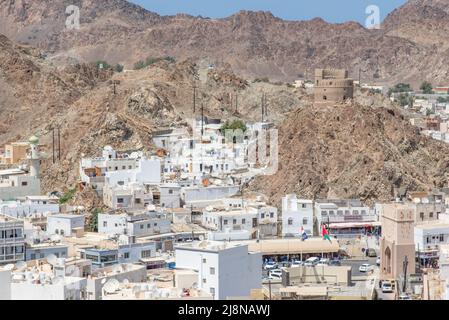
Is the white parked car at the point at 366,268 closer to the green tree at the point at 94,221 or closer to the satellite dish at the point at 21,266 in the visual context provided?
the green tree at the point at 94,221

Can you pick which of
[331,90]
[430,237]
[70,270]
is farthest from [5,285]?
[331,90]

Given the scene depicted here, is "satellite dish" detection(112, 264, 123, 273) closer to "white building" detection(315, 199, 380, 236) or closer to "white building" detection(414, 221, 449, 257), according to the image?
"white building" detection(414, 221, 449, 257)

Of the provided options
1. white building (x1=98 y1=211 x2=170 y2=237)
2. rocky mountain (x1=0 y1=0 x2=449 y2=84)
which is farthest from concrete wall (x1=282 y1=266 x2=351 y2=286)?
rocky mountain (x1=0 y1=0 x2=449 y2=84)

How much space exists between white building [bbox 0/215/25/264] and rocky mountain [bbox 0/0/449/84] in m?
82.0

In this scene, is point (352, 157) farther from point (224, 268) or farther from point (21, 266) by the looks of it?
point (21, 266)

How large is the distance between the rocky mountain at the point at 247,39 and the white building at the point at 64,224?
77080mm

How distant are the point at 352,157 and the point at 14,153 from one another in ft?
41.4

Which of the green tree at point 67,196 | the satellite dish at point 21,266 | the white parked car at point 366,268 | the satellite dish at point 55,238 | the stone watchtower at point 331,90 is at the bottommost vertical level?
the white parked car at point 366,268

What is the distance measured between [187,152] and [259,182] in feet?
12.5

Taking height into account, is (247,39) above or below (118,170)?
above

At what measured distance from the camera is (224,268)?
75.4 ft

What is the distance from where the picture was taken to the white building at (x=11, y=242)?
26.8m

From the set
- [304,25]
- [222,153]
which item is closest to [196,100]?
[222,153]

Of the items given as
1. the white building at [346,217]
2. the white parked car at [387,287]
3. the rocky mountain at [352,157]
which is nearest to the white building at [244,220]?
the white building at [346,217]
